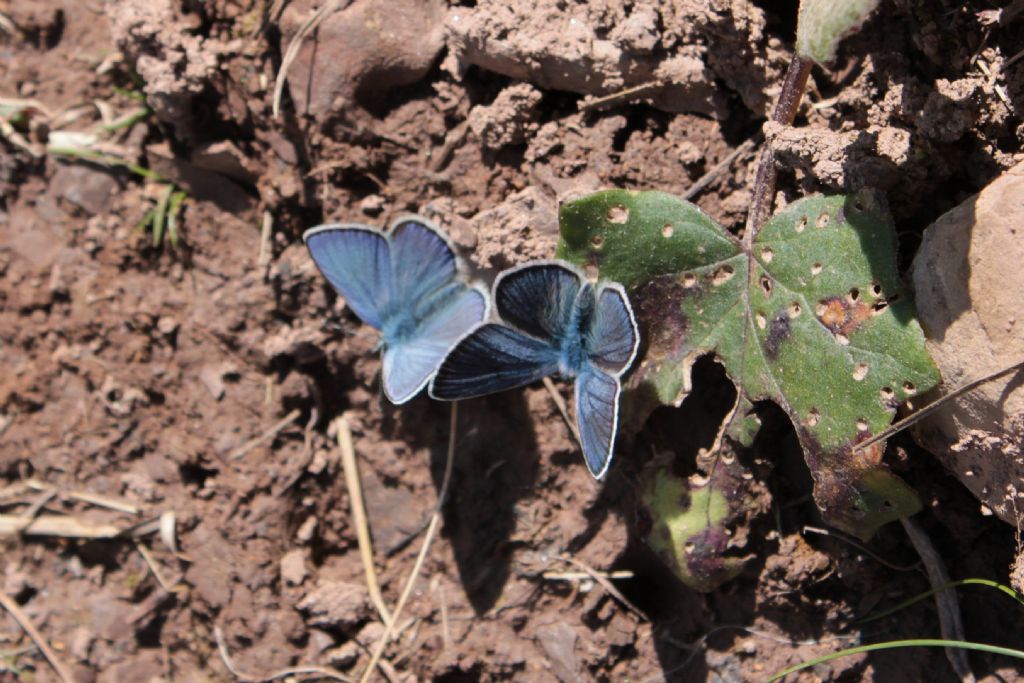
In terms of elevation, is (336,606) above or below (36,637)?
above

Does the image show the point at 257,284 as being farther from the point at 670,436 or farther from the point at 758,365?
the point at 758,365

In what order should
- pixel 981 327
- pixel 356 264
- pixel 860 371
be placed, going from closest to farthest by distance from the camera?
pixel 981 327, pixel 860 371, pixel 356 264

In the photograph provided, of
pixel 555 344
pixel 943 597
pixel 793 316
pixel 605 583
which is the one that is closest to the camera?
pixel 793 316

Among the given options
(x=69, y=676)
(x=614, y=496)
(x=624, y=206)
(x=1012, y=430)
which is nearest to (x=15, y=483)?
(x=69, y=676)

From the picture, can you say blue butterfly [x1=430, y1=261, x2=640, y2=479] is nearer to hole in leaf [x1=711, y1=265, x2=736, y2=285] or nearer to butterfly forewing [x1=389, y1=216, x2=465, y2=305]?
hole in leaf [x1=711, y1=265, x2=736, y2=285]

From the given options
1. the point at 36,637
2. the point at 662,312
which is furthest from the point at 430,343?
the point at 36,637

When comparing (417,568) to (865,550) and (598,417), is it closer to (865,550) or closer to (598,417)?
(598,417)

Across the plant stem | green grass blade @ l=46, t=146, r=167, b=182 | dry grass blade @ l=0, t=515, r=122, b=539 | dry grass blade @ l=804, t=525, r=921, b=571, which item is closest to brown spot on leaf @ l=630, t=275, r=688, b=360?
the plant stem

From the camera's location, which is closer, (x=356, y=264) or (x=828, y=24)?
(x=828, y=24)
